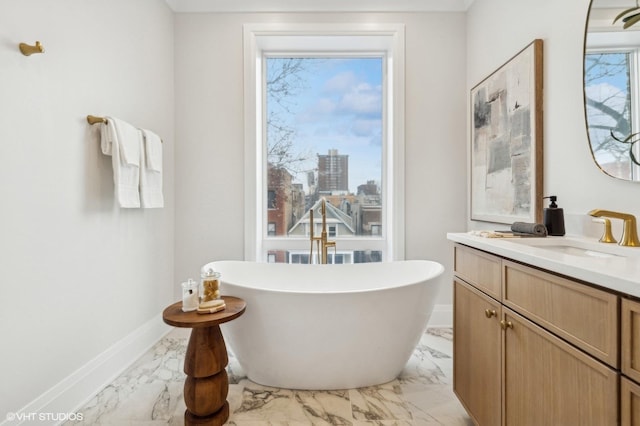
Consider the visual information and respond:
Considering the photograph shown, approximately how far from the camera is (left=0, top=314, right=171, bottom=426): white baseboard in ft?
4.59

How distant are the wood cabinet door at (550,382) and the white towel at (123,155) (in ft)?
6.58

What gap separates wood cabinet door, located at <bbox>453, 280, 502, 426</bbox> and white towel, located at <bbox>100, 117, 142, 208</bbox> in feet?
6.23

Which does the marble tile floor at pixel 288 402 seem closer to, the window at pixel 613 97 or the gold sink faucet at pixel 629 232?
the gold sink faucet at pixel 629 232

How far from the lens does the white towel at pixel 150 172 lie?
2.03 m

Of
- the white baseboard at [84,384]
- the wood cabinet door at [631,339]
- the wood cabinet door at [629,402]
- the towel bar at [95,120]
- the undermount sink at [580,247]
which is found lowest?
the white baseboard at [84,384]

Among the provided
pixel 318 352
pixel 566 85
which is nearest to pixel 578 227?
pixel 566 85

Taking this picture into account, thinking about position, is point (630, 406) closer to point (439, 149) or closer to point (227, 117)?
point (439, 149)

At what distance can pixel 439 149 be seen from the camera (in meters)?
2.67

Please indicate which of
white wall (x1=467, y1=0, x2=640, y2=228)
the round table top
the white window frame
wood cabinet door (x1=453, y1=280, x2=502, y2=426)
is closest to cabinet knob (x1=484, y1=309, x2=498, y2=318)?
wood cabinet door (x1=453, y1=280, x2=502, y2=426)

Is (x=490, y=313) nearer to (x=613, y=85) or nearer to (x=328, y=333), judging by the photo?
(x=328, y=333)

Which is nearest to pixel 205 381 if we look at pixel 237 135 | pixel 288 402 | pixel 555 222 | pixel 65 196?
pixel 288 402

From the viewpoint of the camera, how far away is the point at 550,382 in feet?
2.93

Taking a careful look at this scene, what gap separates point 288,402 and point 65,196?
5.06ft

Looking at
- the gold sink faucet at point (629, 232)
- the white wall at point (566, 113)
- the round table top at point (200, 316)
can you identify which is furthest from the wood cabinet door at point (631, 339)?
the round table top at point (200, 316)
